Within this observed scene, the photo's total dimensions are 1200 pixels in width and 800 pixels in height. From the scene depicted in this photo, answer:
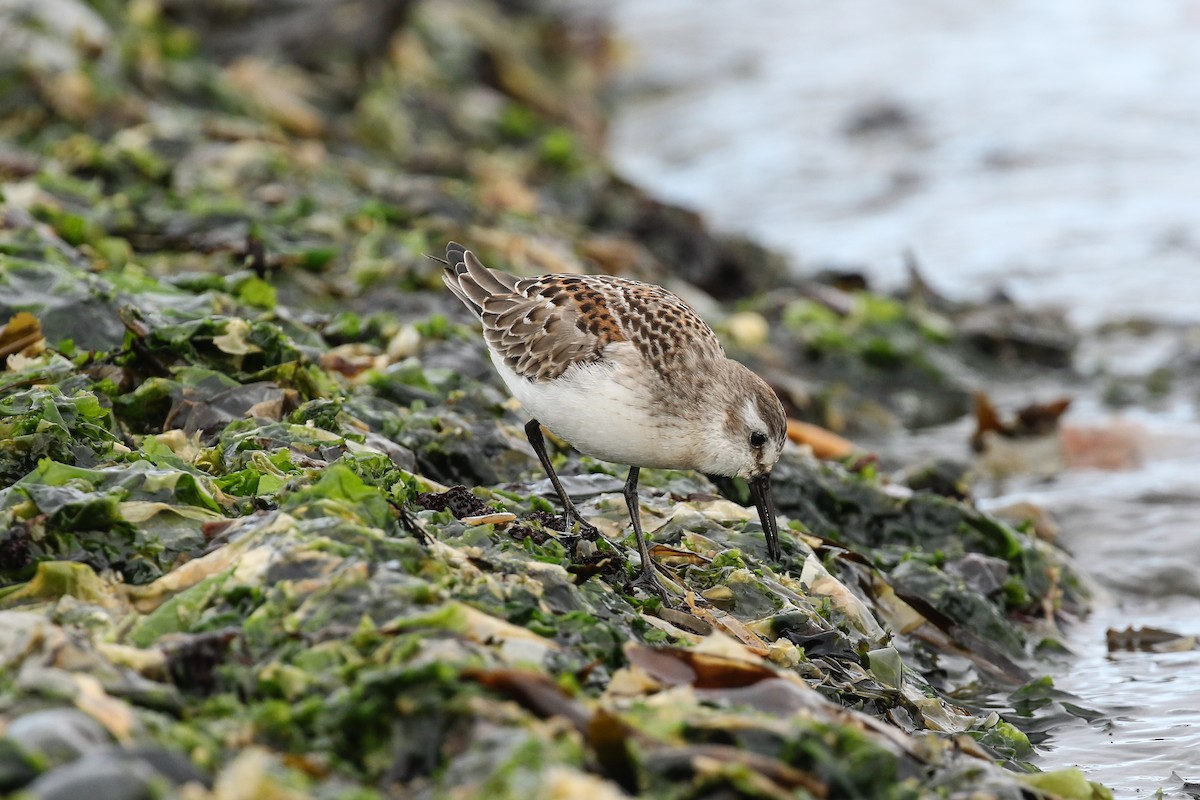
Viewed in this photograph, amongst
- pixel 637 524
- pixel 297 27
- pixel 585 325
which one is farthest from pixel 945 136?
pixel 637 524

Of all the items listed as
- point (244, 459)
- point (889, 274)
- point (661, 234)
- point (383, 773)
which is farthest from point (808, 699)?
point (889, 274)

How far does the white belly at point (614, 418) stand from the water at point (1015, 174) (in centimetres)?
155

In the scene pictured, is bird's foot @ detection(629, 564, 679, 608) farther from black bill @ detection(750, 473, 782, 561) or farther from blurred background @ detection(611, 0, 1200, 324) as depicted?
blurred background @ detection(611, 0, 1200, 324)

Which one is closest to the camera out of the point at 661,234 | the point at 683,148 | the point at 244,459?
the point at 244,459

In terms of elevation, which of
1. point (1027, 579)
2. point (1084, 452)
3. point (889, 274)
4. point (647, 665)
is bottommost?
point (647, 665)

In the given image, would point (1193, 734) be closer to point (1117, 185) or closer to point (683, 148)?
point (1117, 185)

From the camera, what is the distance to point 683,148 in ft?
50.1

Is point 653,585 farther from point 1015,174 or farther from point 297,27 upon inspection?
point 1015,174

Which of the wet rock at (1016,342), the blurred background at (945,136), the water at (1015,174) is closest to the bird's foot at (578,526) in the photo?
the water at (1015,174)

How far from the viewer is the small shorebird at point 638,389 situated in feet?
14.1

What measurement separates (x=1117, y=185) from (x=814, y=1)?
26.5 ft

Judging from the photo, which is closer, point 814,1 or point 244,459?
point 244,459

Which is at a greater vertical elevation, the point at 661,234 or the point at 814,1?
the point at 814,1

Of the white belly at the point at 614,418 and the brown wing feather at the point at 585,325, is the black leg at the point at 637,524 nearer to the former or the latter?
the white belly at the point at 614,418
